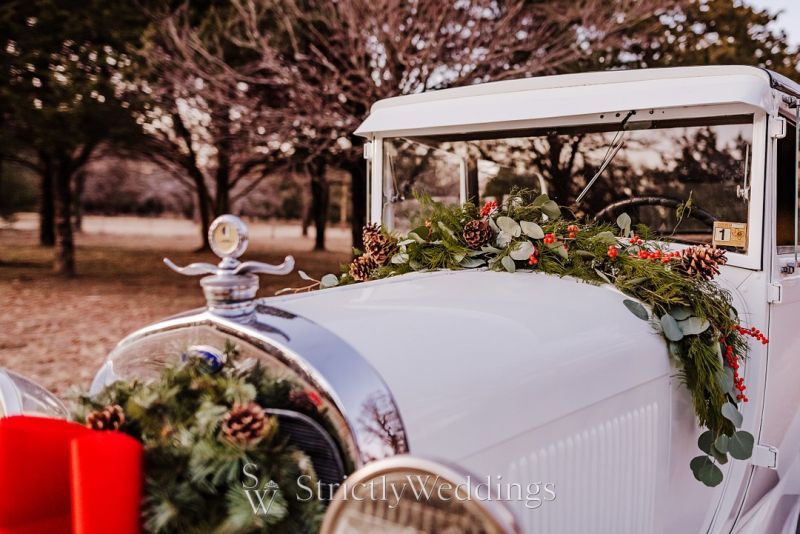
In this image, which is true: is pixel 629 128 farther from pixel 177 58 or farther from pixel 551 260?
pixel 177 58

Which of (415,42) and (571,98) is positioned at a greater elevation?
(415,42)

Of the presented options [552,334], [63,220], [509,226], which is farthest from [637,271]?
[63,220]

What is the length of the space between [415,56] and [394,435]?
25.0 feet

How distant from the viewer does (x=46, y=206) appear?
63.4 ft

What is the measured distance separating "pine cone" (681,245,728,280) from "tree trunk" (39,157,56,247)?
15.0 meters

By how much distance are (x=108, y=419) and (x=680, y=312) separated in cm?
167

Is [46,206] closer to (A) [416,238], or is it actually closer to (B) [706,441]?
(A) [416,238]

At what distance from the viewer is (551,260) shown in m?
2.38

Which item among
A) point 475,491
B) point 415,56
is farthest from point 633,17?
point 475,491

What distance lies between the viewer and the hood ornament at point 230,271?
1.49m

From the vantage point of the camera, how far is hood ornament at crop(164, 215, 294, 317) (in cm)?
149

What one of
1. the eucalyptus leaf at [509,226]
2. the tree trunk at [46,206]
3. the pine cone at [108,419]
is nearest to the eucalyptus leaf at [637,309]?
the eucalyptus leaf at [509,226]

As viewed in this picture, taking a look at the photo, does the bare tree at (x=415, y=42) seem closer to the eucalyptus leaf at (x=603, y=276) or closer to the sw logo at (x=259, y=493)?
the eucalyptus leaf at (x=603, y=276)

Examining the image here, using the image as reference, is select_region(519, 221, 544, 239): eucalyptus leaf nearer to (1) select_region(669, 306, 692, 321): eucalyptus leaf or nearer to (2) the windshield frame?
(1) select_region(669, 306, 692, 321): eucalyptus leaf
